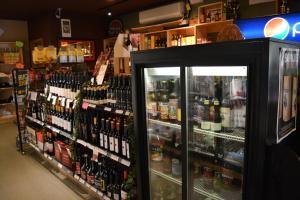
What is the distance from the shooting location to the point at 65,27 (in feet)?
24.0

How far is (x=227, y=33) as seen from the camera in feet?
6.00

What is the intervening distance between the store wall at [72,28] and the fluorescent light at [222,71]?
20.9ft

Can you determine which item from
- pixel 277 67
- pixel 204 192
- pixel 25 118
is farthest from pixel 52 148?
pixel 277 67

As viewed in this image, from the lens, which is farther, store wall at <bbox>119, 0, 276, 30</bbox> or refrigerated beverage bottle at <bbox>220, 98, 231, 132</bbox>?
store wall at <bbox>119, 0, 276, 30</bbox>

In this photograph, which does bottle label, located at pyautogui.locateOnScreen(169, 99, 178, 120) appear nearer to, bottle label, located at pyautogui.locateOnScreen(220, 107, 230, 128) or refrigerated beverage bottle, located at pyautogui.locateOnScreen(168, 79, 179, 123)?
refrigerated beverage bottle, located at pyautogui.locateOnScreen(168, 79, 179, 123)

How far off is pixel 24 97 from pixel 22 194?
7.13ft

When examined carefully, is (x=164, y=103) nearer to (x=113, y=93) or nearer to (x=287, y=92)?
(x=113, y=93)

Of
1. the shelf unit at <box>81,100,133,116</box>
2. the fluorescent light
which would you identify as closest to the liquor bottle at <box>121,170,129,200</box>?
the shelf unit at <box>81,100,133,116</box>

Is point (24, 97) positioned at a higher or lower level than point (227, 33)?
lower

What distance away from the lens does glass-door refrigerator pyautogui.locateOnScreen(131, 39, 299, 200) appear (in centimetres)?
131

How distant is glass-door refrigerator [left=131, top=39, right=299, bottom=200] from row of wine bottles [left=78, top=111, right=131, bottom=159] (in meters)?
0.34

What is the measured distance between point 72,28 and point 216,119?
6698 millimetres

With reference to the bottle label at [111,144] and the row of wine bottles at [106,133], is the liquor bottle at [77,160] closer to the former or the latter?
the row of wine bottles at [106,133]

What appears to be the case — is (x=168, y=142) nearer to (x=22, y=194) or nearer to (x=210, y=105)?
(x=210, y=105)
